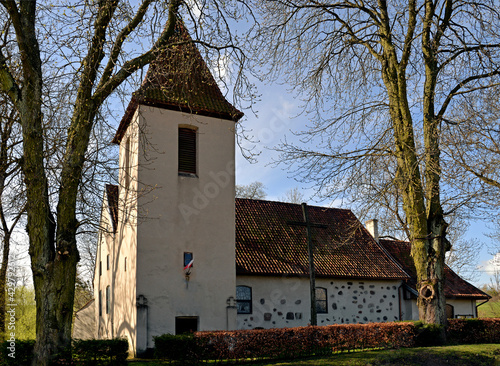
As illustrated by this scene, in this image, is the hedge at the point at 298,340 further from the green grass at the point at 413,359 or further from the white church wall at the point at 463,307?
the white church wall at the point at 463,307

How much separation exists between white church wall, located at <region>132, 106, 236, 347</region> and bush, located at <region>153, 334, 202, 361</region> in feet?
9.47

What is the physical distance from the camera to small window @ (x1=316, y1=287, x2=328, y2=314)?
64.2 ft

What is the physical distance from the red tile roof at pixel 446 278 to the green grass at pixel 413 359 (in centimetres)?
902

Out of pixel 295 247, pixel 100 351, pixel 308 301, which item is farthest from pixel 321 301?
pixel 100 351

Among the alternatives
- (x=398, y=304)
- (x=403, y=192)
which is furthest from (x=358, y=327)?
(x=398, y=304)

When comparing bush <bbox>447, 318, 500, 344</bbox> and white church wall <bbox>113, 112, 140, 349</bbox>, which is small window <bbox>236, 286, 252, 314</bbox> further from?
bush <bbox>447, 318, 500, 344</bbox>

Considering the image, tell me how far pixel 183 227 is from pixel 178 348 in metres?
4.81

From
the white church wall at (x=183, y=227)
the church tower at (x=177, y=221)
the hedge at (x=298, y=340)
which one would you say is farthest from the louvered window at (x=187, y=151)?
the hedge at (x=298, y=340)

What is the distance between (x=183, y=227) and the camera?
16.0 metres

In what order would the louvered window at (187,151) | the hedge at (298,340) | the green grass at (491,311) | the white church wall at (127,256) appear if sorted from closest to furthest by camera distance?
the hedge at (298,340) < the white church wall at (127,256) < the louvered window at (187,151) < the green grass at (491,311)

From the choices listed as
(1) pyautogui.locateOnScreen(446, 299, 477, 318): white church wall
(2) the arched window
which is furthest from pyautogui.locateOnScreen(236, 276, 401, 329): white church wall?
(1) pyautogui.locateOnScreen(446, 299, 477, 318): white church wall

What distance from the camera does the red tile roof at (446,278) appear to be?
22.7m

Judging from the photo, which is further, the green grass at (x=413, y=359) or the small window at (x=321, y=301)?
the small window at (x=321, y=301)

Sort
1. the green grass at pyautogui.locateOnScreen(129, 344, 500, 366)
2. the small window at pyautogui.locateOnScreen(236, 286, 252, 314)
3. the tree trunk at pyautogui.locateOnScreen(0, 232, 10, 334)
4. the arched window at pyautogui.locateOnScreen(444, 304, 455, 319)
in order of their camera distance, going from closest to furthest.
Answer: the green grass at pyautogui.locateOnScreen(129, 344, 500, 366)
the tree trunk at pyautogui.locateOnScreen(0, 232, 10, 334)
the small window at pyautogui.locateOnScreen(236, 286, 252, 314)
the arched window at pyautogui.locateOnScreen(444, 304, 455, 319)
